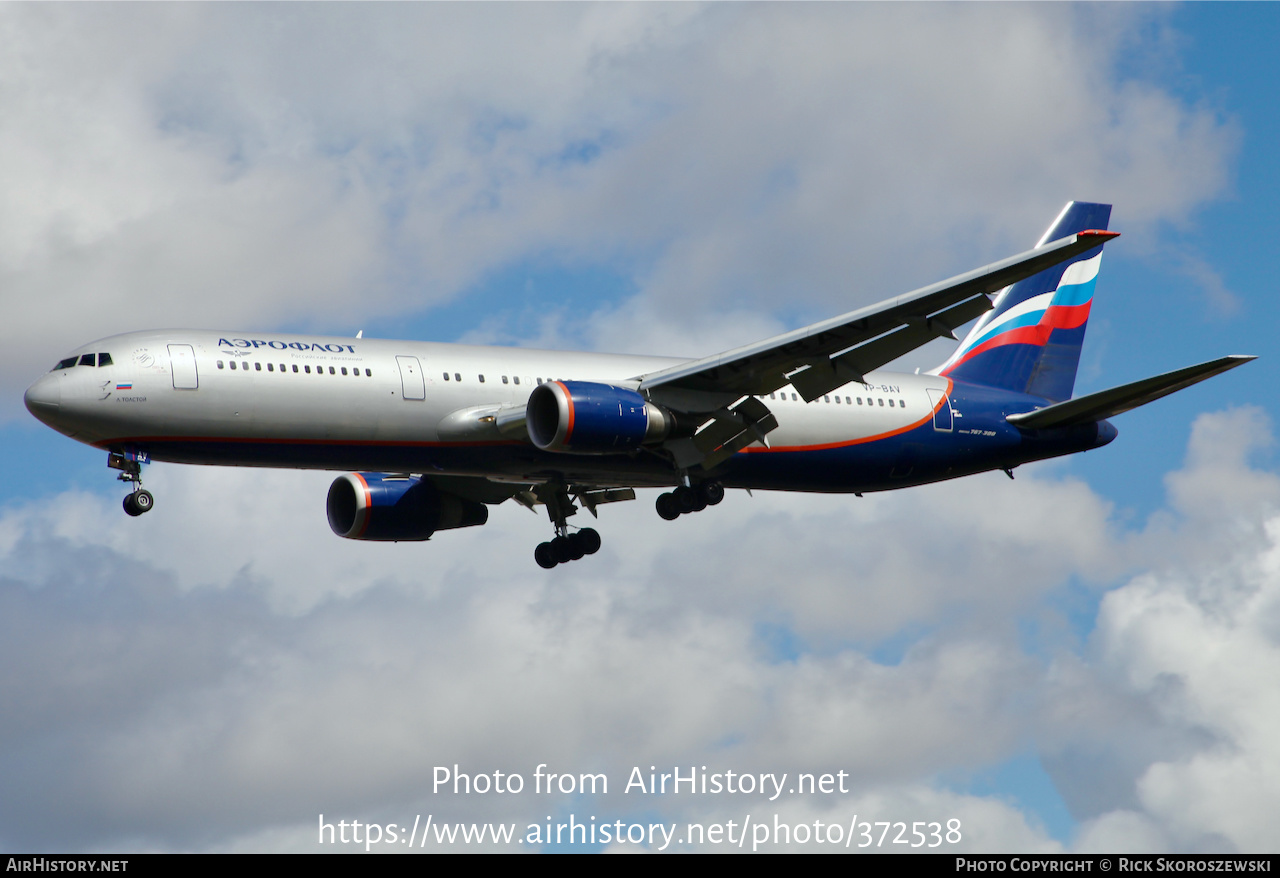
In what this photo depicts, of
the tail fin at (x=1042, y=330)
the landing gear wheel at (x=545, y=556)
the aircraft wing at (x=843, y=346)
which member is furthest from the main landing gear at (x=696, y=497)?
the tail fin at (x=1042, y=330)

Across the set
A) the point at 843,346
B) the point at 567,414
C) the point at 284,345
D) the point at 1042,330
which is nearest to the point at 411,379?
the point at 284,345

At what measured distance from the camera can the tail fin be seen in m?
48.3

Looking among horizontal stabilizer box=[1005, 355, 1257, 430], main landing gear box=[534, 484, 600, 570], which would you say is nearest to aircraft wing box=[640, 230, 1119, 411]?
horizontal stabilizer box=[1005, 355, 1257, 430]

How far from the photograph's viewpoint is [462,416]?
125 ft

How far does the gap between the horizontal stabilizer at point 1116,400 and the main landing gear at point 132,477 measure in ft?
79.7

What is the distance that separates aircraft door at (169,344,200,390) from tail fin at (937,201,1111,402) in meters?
23.4

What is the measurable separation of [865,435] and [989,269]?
35.0ft

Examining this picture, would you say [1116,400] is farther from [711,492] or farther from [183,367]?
[183,367]

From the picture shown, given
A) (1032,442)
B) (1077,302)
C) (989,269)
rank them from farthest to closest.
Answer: (1077,302) → (1032,442) → (989,269)

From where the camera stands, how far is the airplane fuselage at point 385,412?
1410 inches

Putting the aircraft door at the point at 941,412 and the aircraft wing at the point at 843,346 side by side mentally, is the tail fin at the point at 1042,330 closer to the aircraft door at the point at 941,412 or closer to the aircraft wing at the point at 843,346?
the aircraft door at the point at 941,412
